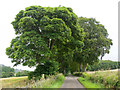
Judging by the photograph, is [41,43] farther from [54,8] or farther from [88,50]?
[88,50]

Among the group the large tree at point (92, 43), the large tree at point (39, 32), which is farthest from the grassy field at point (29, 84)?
the large tree at point (92, 43)

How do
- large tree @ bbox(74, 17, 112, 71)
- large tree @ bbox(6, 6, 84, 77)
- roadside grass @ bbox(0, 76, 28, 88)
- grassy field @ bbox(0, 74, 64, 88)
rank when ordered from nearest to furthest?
1. roadside grass @ bbox(0, 76, 28, 88)
2. grassy field @ bbox(0, 74, 64, 88)
3. large tree @ bbox(6, 6, 84, 77)
4. large tree @ bbox(74, 17, 112, 71)

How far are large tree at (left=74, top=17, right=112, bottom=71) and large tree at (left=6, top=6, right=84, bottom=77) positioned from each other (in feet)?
45.7

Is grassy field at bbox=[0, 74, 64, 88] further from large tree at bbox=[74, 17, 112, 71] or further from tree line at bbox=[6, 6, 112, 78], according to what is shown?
large tree at bbox=[74, 17, 112, 71]

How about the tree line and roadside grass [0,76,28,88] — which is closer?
roadside grass [0,76,28,88]

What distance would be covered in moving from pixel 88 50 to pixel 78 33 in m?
14.0

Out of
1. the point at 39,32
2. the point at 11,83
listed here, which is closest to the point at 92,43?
the point at 39,32

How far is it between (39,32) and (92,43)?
62.4 feet

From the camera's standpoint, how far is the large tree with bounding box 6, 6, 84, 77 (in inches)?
768

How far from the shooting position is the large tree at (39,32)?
64.0 feet

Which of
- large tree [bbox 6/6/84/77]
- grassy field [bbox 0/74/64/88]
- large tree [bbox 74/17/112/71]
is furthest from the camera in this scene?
large tree [bbox 74/17/112/71]

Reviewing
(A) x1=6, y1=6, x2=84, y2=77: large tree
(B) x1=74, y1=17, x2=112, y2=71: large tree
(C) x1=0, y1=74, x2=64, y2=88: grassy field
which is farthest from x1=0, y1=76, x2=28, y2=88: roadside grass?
(B) x1=74, y1=17, x2=112, y2=71: large tree

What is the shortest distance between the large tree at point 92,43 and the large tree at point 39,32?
13929 mm

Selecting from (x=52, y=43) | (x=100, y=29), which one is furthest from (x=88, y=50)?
(x=52, y=43)
